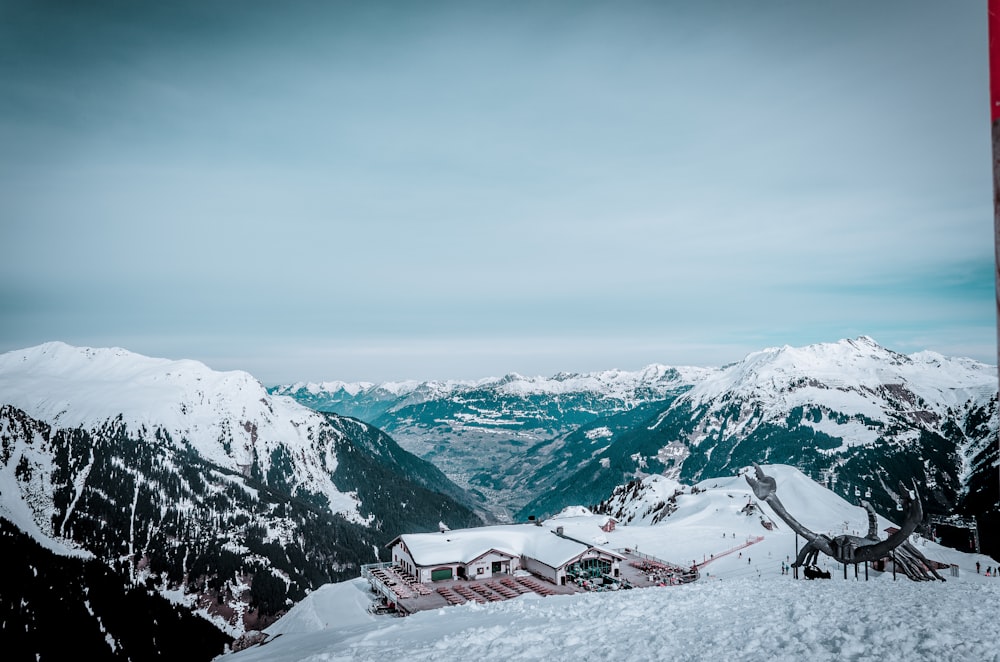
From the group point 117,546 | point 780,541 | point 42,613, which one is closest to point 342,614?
point 780,541

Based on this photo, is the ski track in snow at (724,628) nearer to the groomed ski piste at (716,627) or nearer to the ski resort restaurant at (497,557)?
the groomed ski piste at (716,627)

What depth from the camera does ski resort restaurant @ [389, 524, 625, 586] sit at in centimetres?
5709

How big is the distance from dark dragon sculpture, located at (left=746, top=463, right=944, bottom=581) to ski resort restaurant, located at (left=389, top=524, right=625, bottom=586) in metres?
23.1

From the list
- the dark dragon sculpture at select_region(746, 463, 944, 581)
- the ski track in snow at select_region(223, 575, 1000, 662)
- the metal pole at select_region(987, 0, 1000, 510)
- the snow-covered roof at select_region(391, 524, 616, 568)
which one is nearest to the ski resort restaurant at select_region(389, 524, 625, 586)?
the snow-covered roof at select_region(391, 524, 616, 568)

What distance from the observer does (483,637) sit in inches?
742

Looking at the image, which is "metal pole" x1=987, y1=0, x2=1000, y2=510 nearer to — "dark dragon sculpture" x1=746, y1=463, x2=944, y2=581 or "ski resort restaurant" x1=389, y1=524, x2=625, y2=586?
"dark dragon sculpture" x1=746, y1=463, x2=944, y2=581

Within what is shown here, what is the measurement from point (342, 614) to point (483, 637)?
39.2 meters

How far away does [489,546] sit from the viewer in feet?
199

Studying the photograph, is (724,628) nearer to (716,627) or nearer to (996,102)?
(716,627)

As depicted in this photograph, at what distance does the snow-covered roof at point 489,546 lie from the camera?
5794 centimetres

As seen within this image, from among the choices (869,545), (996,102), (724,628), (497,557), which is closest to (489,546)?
(497,557)

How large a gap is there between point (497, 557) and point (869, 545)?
34621mm

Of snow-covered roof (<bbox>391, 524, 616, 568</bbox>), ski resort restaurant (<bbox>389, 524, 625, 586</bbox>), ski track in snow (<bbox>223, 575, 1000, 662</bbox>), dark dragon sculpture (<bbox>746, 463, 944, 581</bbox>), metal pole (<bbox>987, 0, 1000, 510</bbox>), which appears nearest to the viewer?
metal pole (<bbox>987, 0, 1000, 510</bbox>)

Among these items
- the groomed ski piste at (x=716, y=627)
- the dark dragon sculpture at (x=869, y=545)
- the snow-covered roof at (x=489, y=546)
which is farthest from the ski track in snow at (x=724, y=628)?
the snow-covered roof at (x=489, y=546)
